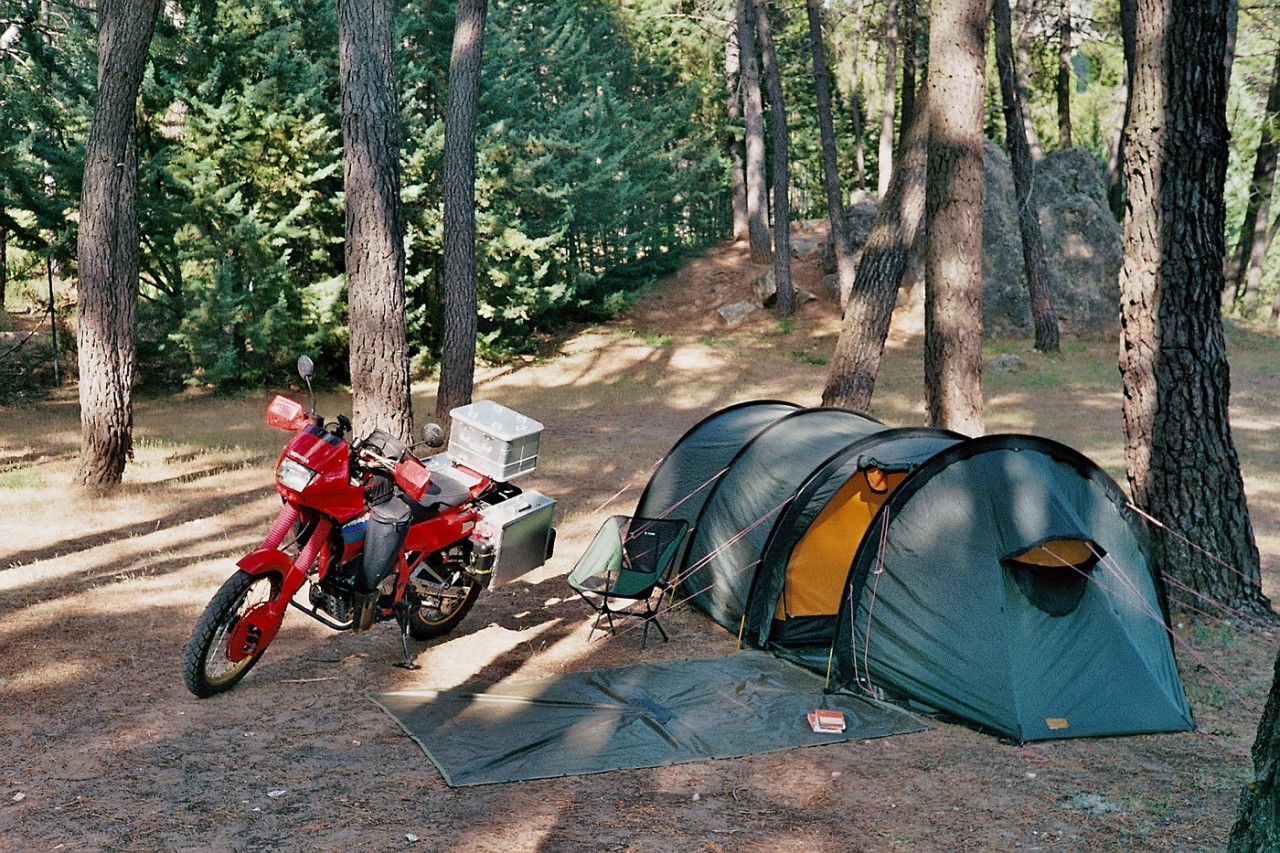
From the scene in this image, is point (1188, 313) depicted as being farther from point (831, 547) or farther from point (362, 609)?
point (362, 609)

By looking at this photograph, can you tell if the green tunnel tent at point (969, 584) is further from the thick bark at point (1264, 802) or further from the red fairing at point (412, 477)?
the thick bark at point (1264, 802)

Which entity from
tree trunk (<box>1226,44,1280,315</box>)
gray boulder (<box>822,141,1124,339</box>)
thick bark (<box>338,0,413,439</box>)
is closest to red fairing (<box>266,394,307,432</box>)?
thick bark (<box>338,0,413,439</box>)

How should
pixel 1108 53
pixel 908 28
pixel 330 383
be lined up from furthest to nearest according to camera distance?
pixel 1108 53 → pixel 908 28 → pixel 330 383

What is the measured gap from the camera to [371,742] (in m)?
5.25

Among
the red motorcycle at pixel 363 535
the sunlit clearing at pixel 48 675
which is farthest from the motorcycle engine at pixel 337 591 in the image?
the sunlit clearing at pixel 48 675

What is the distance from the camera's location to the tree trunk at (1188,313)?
675 centimetres

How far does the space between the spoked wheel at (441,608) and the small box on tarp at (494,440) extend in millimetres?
718

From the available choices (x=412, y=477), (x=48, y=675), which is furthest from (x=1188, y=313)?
(x=48, y=675)

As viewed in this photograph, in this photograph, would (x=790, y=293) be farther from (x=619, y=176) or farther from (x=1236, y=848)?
(x=1236, y=848)

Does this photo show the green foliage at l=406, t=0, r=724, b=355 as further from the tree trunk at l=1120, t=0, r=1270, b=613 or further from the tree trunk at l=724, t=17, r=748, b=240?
the tree trunk at l=1120, t=0, r=1270, b=613

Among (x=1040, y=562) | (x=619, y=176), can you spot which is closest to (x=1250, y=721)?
(x=1040, y=562)

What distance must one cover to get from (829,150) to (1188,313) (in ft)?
56.2

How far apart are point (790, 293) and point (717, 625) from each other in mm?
18252

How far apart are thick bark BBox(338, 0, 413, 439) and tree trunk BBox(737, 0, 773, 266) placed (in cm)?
1584
